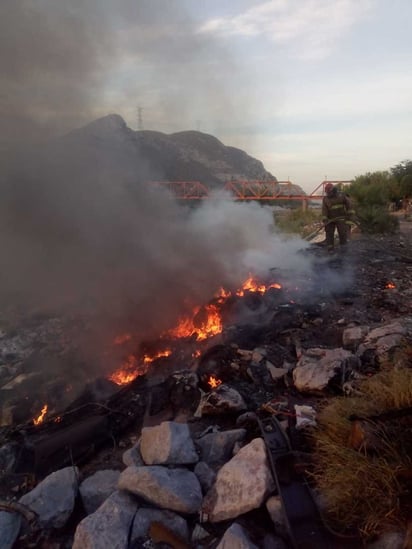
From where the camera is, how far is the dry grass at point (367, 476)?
90.1 inches

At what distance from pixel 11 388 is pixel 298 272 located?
18.8 ft

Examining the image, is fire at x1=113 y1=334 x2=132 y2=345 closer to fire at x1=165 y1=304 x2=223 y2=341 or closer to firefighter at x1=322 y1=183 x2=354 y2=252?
fire at x1=165 y1=304 x2=223 y2=341

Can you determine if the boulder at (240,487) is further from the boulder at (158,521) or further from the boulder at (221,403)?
the boulder at (221,403)

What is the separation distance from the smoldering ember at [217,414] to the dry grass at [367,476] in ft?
0.03

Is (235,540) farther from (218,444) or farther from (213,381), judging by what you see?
(213,381)

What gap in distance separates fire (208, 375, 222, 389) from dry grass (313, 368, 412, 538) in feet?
6.87

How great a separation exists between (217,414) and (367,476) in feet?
6.48

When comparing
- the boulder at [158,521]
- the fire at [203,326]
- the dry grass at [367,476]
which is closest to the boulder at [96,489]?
the boulder at [158,521]

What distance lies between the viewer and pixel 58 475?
11.0 ft

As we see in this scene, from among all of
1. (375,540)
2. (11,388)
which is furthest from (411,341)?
(11,388)

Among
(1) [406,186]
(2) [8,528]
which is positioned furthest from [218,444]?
(1) [406,186]

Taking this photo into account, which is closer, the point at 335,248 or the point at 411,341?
the point at 411,341

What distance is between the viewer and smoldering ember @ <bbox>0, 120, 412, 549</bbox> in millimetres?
2562

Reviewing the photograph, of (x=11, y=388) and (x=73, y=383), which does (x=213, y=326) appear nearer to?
(x=73, y=383)
